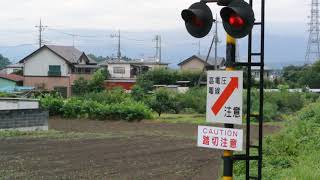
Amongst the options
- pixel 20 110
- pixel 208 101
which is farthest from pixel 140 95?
pixel 208 101

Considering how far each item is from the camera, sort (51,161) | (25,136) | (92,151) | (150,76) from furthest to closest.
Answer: (150,76) < (25,136) < (92,151) < (51,161)

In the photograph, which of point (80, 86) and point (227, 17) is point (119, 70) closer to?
point (80, 86)

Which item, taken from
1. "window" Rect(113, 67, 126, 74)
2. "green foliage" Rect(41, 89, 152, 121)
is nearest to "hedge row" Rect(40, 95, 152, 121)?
"green foliage" Rect(41, 89, 152, 121)

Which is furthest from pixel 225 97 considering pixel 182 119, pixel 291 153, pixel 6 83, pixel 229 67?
pixel 6 83

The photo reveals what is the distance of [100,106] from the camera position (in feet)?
108

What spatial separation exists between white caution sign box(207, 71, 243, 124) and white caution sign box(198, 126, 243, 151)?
5.2 inches

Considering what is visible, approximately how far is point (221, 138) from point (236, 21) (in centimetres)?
135

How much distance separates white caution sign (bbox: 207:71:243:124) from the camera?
6.23 meters

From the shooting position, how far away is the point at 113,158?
50.6 ft

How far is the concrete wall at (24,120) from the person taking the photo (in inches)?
921

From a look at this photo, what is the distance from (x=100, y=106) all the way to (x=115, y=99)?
5.04 metres

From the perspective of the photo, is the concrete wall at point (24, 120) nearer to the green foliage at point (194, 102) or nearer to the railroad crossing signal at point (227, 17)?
the green foliage at point (194, 102)

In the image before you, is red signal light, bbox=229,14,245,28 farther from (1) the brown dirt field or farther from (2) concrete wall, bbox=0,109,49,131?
(2) concrete wall, bbox=0,109,49,131

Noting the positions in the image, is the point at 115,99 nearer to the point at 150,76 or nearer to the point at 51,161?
the point at 51,161
